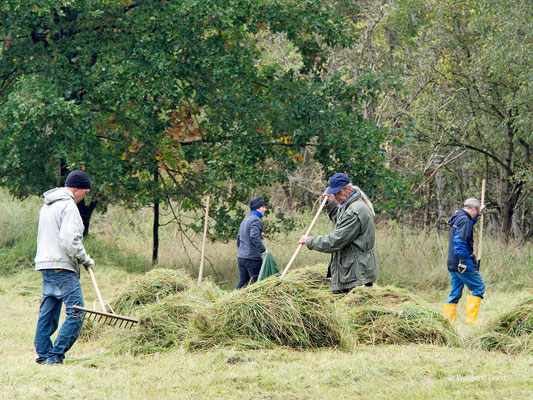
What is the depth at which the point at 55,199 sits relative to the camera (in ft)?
21.6

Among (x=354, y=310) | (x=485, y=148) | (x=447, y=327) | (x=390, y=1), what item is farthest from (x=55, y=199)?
(x=390, y=1)

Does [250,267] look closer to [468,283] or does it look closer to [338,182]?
[468,283]

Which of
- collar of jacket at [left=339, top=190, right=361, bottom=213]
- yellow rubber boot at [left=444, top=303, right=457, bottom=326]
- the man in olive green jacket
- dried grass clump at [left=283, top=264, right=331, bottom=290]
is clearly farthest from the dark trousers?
collar of jacket at [left=339, top=190, right=361, bottom=213]

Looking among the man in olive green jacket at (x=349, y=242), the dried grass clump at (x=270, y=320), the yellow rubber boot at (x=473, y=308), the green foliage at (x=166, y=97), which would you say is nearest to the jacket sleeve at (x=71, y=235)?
the dried grass clump at (x=270, y=320)

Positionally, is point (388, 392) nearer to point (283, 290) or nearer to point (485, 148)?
point (283, 290)

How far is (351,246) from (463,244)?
2.60 meters

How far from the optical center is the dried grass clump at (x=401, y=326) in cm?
→ 705

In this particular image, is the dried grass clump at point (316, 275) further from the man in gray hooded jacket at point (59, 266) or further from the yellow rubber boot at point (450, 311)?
the man in gray hooded jacket at point (59, 266)

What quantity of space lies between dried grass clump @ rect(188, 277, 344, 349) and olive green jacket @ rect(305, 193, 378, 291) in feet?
1.88

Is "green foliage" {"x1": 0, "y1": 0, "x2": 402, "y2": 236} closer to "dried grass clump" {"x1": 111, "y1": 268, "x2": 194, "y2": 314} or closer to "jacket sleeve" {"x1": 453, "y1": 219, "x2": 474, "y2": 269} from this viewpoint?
"jacket sleeve" {"x1": 453, "y1": 219, "x2": 474, "y2": 269}

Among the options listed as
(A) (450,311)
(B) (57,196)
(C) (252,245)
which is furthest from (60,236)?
(A) (450,311)

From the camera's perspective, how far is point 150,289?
839cm

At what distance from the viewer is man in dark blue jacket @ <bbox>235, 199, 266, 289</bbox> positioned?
431 inches

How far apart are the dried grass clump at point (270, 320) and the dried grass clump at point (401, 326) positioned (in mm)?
495
